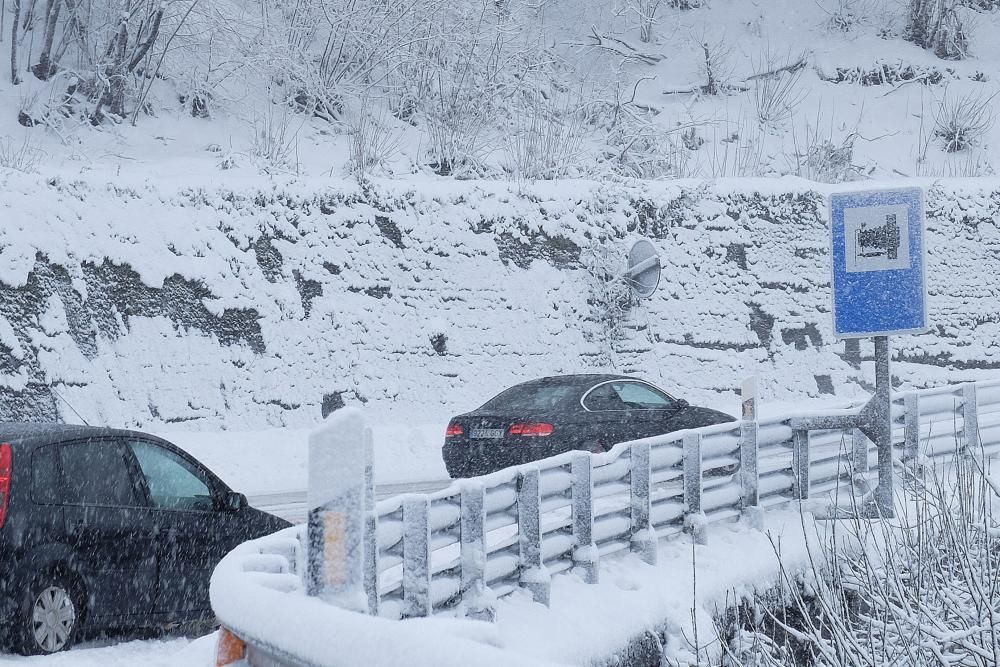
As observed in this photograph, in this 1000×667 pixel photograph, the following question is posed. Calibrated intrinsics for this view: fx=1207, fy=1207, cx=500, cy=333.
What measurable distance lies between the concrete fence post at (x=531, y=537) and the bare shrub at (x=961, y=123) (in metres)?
29.0

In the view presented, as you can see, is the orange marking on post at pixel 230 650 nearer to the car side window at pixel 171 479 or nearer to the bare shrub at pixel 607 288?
the car side window at pixel 171 479

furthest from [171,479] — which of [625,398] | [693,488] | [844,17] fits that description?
[844,17]

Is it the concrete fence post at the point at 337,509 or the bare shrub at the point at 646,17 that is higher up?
the bare shrub at the point at 646,17

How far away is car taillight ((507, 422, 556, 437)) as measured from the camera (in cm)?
1243

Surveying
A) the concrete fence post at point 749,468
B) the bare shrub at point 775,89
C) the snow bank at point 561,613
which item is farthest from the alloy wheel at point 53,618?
the bare shrub at point 775,89

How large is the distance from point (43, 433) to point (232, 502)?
132 cm

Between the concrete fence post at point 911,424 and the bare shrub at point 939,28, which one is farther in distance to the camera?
the bare shrub at point 939,28

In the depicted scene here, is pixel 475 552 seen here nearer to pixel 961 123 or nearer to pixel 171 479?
pixel 171 479

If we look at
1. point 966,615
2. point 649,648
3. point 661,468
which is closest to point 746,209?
point 661,468

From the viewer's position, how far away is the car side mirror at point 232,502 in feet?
25.6

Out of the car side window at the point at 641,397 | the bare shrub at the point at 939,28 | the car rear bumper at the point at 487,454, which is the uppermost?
the bare shrub at the point at 939,28

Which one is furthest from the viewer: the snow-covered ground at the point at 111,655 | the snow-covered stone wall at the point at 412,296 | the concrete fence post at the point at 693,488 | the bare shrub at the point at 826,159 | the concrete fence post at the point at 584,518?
the bare shrub at the point at 826,159

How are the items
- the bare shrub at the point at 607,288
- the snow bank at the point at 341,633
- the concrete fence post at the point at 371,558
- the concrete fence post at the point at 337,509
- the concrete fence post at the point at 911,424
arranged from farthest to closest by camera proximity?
the bare shrub at the point at 607,288 < the concrete fence post at the point at 911,424 < the concrete fence post at the point at 371,558 < the concrete fence post at the point at 337,509 < the snow bank at the point at 341,633

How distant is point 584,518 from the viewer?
808 cm
